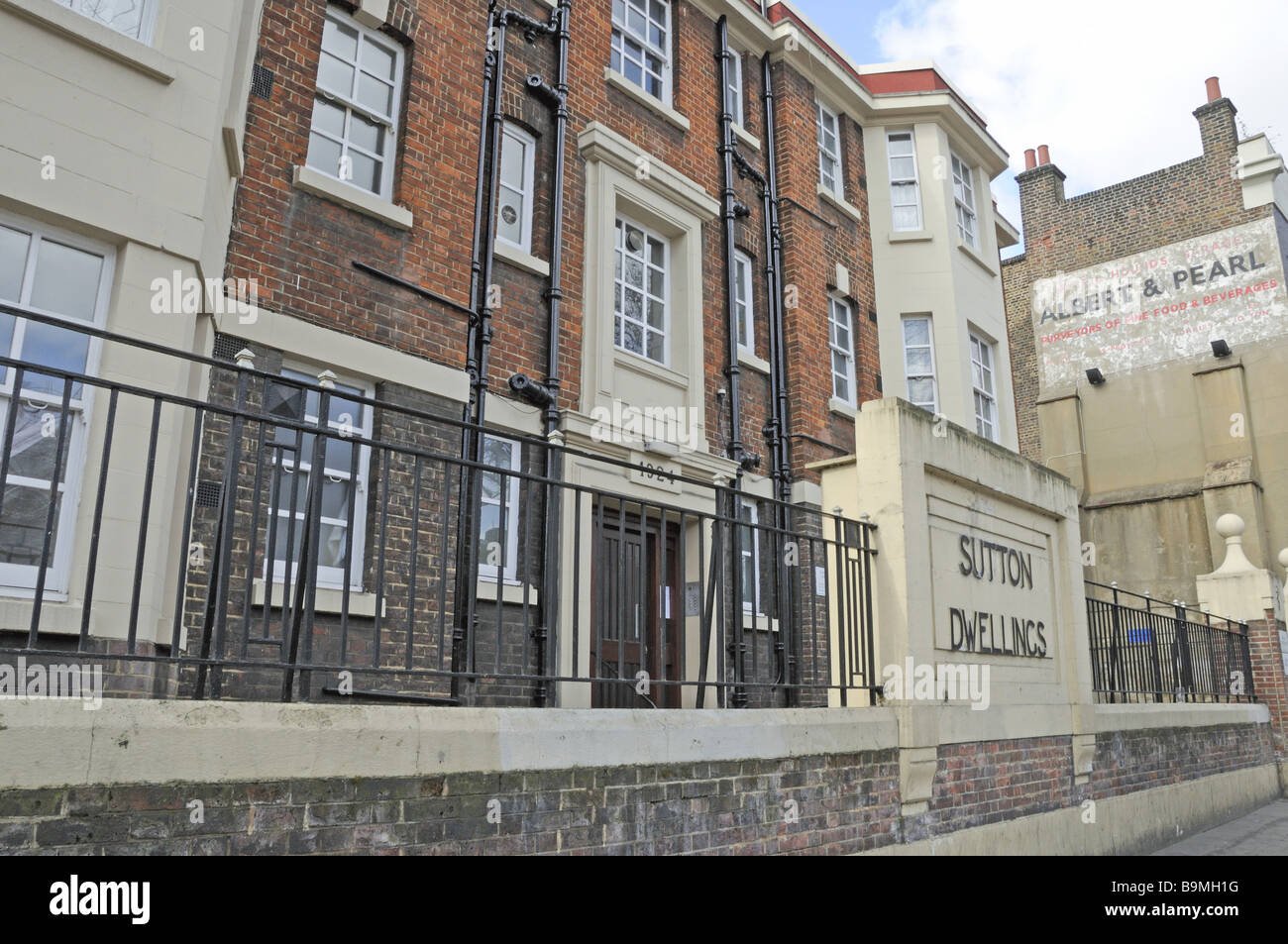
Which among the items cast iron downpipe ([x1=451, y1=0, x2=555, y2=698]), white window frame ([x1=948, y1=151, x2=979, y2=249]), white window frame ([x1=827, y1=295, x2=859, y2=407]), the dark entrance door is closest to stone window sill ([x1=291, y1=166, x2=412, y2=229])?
cast iron downpipe ([x1=451, y1=0, x2=555, y2=698])

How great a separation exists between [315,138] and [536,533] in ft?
13.6

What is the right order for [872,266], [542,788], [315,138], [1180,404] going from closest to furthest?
[542,788] → [315,138] → [872,266] → [1180,404]

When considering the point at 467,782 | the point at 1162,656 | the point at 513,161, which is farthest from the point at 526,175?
the point at 1162,656

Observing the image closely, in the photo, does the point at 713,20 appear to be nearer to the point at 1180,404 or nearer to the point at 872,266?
the point at 872,266

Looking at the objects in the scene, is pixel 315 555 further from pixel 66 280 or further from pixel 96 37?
pixel 96 37

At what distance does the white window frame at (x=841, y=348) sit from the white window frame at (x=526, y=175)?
5388mm

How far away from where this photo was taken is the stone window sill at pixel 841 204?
14.6 meters

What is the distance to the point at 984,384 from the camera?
54.5 feet

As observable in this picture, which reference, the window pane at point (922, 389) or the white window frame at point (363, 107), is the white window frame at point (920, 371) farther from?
the white window frame at point (363, 107)

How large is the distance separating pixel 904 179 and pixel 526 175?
26.2 ft

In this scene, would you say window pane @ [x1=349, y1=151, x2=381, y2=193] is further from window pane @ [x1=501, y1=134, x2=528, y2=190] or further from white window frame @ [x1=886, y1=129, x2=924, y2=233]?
white window frame @ [x1=886, y1=129, x2=924, y2=233]

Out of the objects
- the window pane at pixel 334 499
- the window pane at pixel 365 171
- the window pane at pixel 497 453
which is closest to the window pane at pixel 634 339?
the window pane at pixel 497 453
